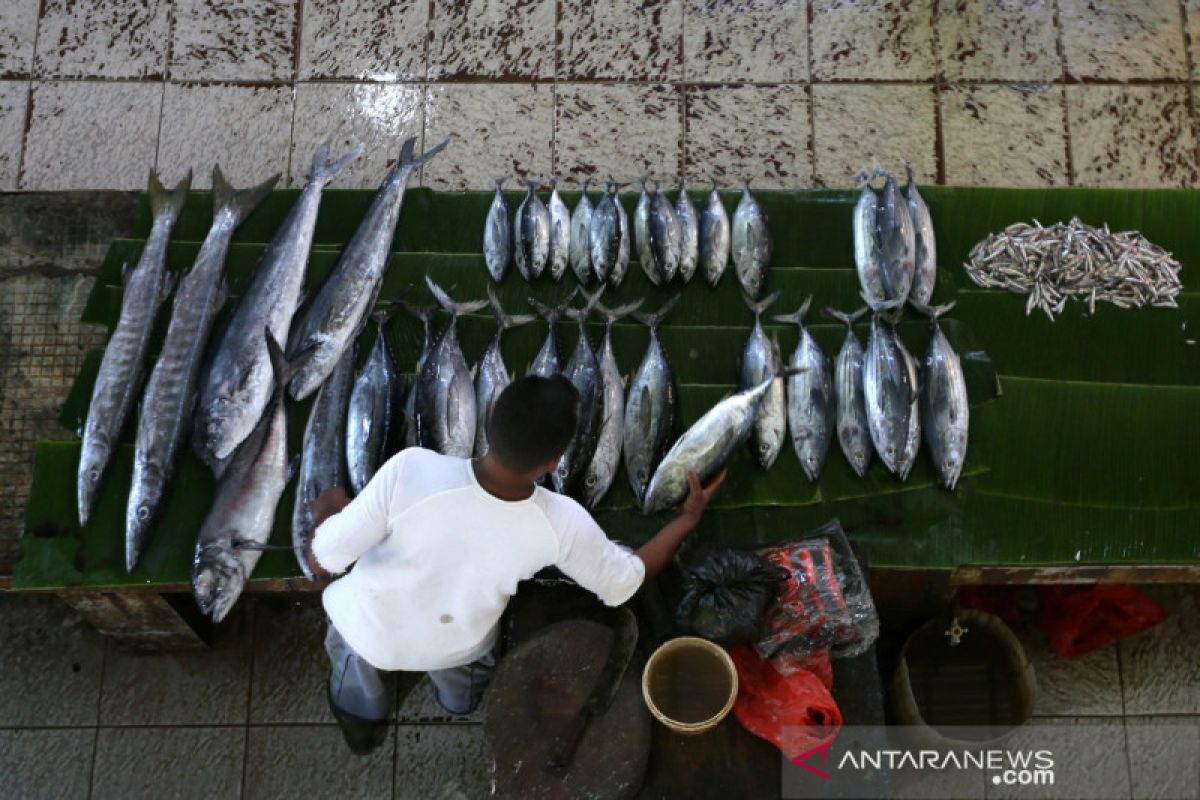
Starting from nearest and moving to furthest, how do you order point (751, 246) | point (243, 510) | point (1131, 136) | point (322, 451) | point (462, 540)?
point (462, 540)
point (243, 510)
point (322, 451)
point (751, 246)
point (1131, 136)

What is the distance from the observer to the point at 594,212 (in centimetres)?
398

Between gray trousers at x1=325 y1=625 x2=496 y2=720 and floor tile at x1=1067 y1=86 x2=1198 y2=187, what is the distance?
4.34 m

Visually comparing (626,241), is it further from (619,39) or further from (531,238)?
(619,39)

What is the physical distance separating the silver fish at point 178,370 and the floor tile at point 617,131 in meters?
1.83

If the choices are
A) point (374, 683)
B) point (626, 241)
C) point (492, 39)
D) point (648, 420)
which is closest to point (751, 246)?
point (626, 241)

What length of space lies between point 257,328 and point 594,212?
61.7 inches

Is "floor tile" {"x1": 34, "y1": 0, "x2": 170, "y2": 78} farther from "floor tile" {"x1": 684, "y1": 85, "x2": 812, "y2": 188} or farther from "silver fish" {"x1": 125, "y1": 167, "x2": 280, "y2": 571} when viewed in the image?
"floor tile" {"x1": 684, "y1": 85, "x2": 812, "y2": 188}

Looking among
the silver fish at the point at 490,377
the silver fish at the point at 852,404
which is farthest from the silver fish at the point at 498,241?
the silver fish at the point at 852,404

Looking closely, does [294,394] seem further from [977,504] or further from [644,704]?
[977,504]

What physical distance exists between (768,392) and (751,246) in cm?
72

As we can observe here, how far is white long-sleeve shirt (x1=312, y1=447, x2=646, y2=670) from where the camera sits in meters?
2.22

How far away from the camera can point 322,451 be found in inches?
137

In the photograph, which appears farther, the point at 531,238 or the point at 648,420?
the point at 531,238

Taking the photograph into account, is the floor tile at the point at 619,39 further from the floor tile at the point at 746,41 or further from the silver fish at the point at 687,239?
the silver fish at the point at 687,239
